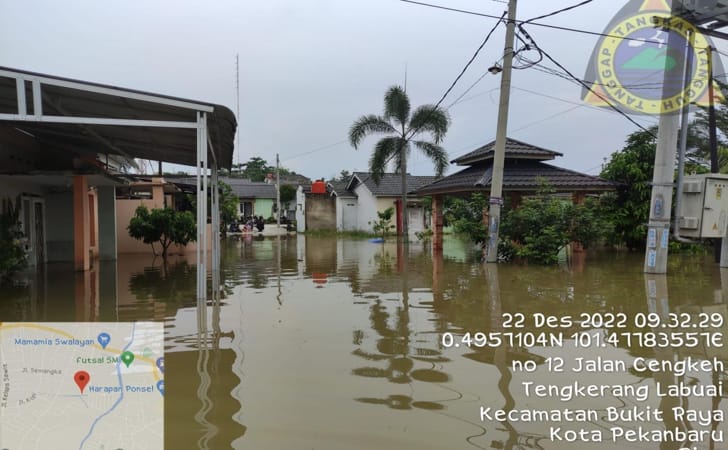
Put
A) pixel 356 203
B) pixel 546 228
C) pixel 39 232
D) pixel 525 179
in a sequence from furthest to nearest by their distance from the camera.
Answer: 1. pixel 356 203
2. pixel 525 179
3. pixel 39 232
4. pixel 546 228

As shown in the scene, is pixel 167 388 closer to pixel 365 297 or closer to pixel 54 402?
pixel 54 402

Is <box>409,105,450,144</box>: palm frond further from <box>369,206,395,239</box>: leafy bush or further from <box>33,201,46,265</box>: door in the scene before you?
<box>33,201,46,265</box>: door

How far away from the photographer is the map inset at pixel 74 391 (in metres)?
2.54

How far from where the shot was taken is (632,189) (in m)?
16.3

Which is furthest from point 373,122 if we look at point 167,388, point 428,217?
point 167,388

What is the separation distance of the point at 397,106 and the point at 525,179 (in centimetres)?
1021

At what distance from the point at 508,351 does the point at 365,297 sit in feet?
11.8

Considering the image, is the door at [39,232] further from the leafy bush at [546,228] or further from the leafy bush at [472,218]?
the leafy bush at [546,228]

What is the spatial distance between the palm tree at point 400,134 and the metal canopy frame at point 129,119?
12.9 m

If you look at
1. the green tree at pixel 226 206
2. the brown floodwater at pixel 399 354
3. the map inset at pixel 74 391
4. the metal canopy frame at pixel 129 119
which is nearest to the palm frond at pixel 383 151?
the green tree at pixel 226 206

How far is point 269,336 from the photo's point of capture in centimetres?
589

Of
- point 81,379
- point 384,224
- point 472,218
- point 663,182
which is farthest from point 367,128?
point 81,379

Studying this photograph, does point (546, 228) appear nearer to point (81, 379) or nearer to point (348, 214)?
point (81, 379)

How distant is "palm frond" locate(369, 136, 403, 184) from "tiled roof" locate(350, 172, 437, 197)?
4.77 m
